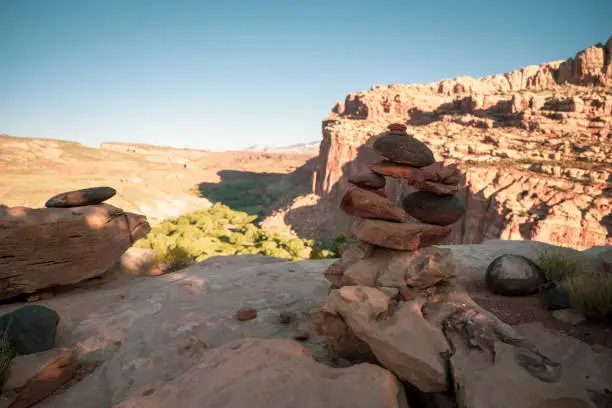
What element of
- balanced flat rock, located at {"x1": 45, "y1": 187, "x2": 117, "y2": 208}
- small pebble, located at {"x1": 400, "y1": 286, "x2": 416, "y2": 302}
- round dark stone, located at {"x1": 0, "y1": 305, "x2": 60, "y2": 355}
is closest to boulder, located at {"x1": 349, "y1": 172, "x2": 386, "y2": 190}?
small pebble, located at {"x1": 400, "y1": 286, "x2": 416, "y2": 302}

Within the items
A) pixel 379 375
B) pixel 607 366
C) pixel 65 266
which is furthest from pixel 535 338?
pixel 65 266

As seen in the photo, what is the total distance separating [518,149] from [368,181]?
29.7 metres

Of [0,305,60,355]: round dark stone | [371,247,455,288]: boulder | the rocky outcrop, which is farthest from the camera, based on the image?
[371,247,455,288]: boulder

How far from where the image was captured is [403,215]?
17.9 feet

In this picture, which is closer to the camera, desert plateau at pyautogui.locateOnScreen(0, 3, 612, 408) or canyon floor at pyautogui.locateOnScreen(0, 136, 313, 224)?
desert plateau at pyautogui.locateOnScreen(0, 3, 612, 408)

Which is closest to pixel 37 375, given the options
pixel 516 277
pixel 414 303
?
pixel 414 303

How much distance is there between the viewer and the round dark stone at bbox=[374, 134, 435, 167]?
520 cm

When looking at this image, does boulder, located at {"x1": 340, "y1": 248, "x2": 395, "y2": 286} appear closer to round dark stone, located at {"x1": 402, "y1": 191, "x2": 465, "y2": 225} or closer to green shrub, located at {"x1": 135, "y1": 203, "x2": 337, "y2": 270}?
round dark stone, located at {"x1": 402, "y1": 191, "x2": 465, "y2": 225}

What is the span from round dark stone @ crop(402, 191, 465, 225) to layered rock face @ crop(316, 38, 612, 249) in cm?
57

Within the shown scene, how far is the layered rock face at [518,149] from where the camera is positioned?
19078 millimetres

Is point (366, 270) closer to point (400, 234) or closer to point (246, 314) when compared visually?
point (400, 234)

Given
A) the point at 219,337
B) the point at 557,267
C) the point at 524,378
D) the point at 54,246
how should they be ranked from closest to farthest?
1. the point at 524,378
2. the point at 219,337
3. the point at 557,267
4. the point at 54,246

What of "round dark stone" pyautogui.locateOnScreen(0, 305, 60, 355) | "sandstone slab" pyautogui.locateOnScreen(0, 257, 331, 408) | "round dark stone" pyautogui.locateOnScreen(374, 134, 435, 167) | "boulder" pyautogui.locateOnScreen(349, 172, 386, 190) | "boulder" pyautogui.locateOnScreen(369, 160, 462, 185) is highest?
"round dark stone" pyautogui.locateOnScreen(374, 134, 435, 167)

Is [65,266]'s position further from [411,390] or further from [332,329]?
[411,390]
